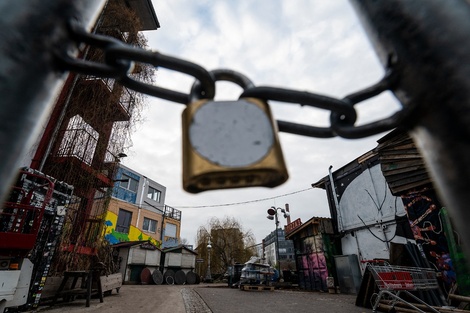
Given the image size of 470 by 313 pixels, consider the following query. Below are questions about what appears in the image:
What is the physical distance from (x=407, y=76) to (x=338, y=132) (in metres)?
0.16

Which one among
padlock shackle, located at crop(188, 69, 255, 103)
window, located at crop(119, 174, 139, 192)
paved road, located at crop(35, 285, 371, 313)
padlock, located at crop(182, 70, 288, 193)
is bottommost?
paved road, located at crop(35, 285, 371, 313)

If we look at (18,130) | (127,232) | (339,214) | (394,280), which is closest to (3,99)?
(18,130)

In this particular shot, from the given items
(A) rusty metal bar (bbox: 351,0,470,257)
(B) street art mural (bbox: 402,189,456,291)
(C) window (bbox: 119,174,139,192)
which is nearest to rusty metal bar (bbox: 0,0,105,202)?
(A) rusty metal bar (bbox: 351,0,470,257)

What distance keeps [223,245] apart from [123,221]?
14.1 meters

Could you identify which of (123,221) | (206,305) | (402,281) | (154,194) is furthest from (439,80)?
(154,194)

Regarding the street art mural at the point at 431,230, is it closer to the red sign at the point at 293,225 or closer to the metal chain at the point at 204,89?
the metal chain at the point at 204,89

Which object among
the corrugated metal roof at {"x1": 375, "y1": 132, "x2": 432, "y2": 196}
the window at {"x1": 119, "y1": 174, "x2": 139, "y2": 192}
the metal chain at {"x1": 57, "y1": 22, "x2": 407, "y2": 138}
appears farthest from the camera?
the window at {"x1": 119, "y1": 174, "x2": 139, "y2": 192}

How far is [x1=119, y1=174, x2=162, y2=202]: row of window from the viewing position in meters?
24.7

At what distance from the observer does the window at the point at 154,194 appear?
92.9ft

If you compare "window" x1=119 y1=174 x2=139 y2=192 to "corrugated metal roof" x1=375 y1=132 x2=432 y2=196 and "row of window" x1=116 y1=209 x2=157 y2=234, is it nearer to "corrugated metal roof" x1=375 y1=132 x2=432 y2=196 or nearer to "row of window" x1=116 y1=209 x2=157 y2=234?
"row of window" x1=116 y1=209 x2=157 y2=234

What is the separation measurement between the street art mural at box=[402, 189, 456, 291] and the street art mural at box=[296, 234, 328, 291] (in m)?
6.44

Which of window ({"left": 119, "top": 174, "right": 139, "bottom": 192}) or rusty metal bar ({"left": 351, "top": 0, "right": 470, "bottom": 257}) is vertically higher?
window ({"left": 119, "top": 174, "right": 139, "bottom": 192})

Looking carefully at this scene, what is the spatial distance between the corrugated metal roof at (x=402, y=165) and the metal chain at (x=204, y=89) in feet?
24.4

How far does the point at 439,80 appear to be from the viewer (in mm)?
415
